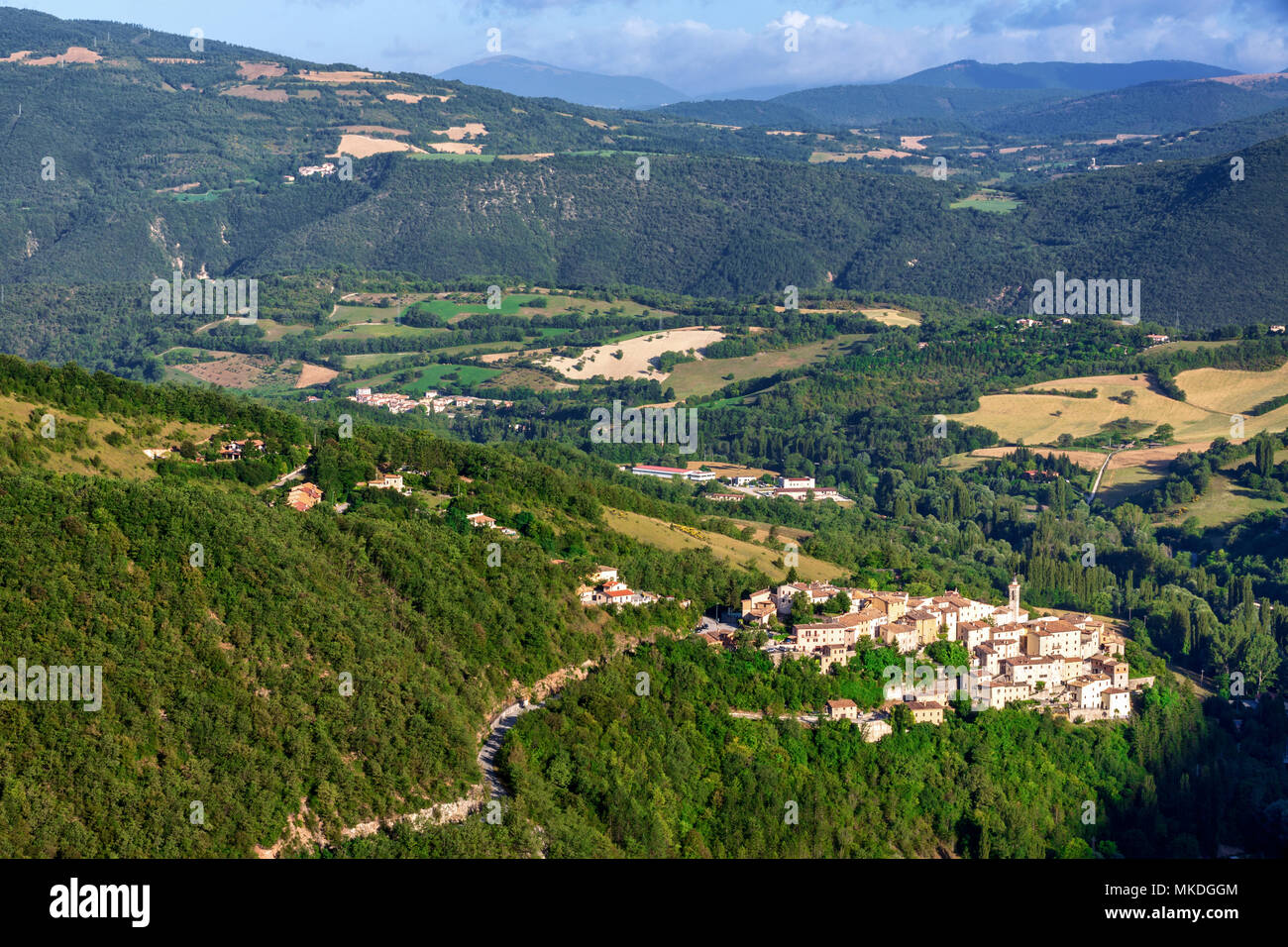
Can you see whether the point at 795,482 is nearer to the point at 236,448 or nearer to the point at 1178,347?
the point at 236,448

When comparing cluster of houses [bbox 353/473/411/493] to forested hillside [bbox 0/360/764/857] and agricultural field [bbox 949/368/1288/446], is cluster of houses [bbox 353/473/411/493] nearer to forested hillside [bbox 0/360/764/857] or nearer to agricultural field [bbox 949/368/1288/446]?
forested hillside [bbox 0/360/764/857]

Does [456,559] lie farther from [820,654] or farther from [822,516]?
[822,516]

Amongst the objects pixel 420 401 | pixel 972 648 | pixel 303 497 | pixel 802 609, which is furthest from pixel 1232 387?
pixel 303 497

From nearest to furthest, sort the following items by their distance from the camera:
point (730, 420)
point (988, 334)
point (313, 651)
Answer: point (313, 651), point (730, 420), point (988, 334)

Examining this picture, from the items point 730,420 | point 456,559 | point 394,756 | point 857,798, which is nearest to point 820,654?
point 857,798

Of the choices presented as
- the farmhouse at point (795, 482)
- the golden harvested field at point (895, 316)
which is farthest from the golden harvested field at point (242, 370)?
the golden harvested field at point (895, 316)

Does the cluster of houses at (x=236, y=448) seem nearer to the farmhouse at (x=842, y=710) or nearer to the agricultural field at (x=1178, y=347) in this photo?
the farmhouse at (x=842, y=710)
